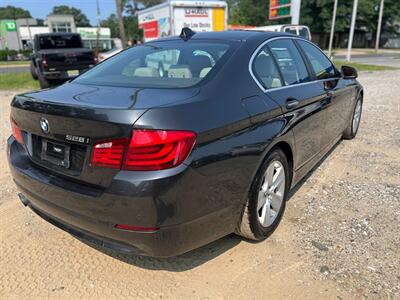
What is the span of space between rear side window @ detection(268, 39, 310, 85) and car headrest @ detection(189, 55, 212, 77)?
67 centimetres

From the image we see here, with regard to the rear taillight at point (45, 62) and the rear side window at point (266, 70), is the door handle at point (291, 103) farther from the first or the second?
the rear taillight at point (45, 62)

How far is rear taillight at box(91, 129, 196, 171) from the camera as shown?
203 centimetres

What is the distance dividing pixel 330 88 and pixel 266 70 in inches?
55.4

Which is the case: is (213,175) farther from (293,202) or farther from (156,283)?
(293,202)

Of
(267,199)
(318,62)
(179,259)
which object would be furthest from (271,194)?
(318,62)

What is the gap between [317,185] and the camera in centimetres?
413

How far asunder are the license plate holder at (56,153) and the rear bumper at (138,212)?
101 millimetres

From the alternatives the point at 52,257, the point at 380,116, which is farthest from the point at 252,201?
the point at 380,116

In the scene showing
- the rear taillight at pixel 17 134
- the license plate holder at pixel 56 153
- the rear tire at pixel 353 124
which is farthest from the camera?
the rear tire at pixel 353 124

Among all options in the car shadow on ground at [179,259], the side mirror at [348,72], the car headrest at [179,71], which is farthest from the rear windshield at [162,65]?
the side mirror at [348,72]

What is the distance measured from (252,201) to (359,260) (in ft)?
2.99

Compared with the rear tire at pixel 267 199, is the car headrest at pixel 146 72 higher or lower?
higher

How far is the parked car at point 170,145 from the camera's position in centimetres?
206

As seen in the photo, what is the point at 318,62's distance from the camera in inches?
163
